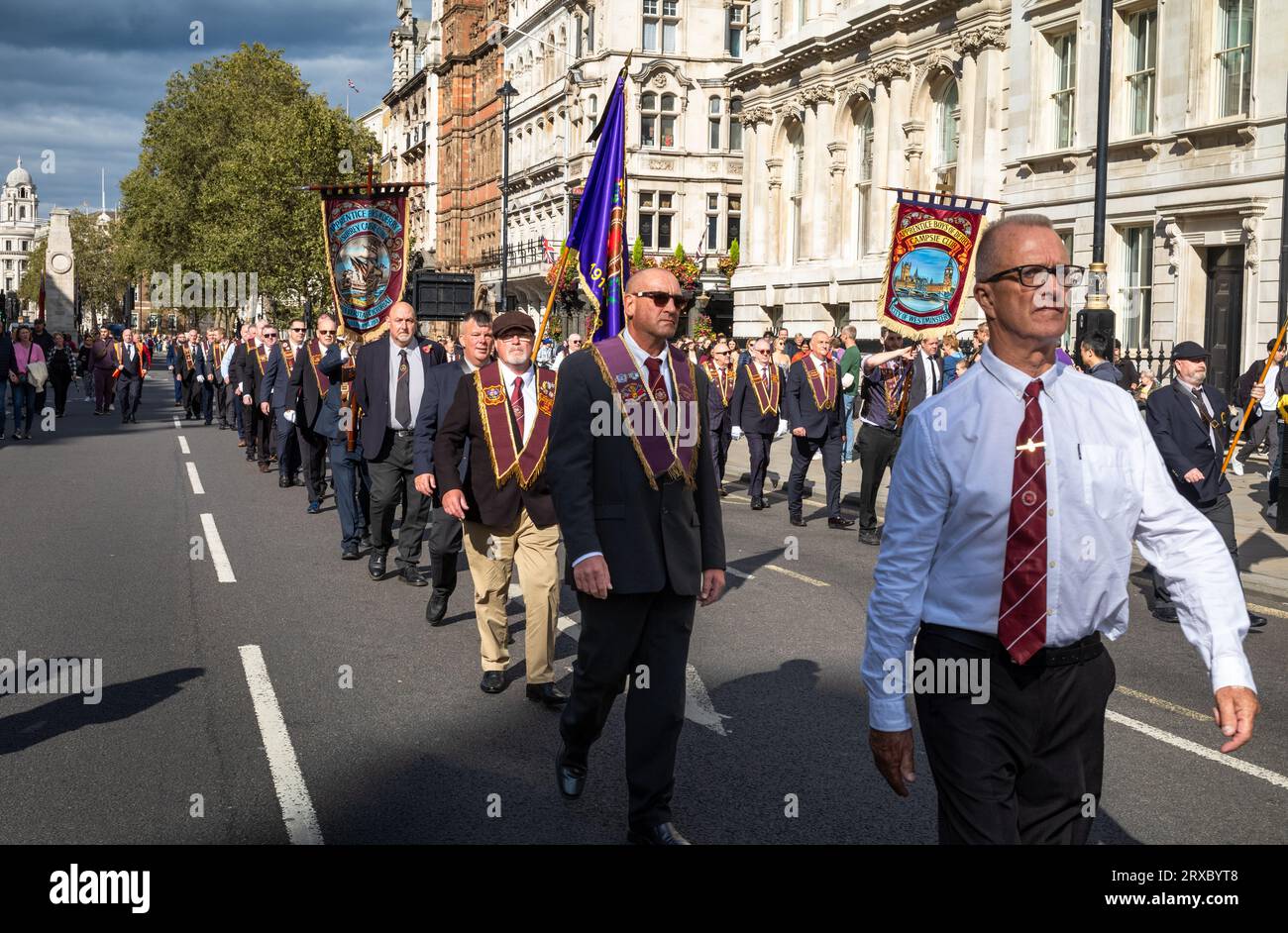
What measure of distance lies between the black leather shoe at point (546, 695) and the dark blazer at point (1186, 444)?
4.70 meters

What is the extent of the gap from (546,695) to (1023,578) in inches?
160

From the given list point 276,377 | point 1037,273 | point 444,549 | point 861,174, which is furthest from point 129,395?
point 1037,273

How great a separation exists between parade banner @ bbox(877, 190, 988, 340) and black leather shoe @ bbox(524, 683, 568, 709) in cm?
852

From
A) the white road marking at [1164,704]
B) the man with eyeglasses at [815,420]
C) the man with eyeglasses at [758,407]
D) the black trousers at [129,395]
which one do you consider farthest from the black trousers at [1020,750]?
the black trousers at [129,395]

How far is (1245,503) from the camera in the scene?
16031 mm

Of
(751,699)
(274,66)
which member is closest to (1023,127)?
(751,699)

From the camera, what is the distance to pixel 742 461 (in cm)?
2234

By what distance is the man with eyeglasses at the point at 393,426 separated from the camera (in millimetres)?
10562

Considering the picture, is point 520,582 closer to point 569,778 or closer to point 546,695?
point 546,695

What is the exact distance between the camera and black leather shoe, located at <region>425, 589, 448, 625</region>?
356 inches

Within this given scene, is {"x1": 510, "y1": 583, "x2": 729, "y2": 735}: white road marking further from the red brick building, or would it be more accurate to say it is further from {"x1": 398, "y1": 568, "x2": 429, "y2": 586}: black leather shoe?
the red brick building

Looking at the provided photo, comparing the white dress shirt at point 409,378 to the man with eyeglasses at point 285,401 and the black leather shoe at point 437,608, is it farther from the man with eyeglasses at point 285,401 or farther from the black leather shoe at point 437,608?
the man with eyeglasses at point 285,401
